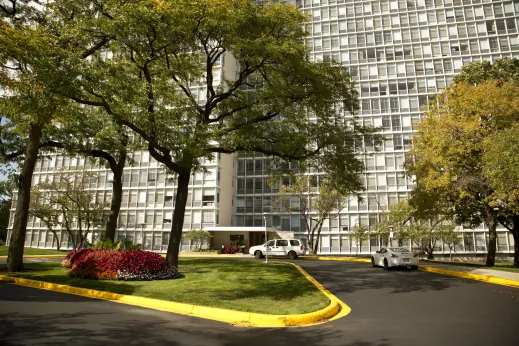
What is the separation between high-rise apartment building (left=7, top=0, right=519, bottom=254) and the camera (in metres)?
47.6

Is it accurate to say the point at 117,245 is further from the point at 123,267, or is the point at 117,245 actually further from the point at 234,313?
the point at 234,313

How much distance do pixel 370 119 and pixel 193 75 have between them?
3964cm

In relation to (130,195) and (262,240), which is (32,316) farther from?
(130,195)

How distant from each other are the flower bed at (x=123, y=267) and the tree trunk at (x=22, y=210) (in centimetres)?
403

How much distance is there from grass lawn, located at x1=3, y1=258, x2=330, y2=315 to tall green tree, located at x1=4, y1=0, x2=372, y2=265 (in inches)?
139

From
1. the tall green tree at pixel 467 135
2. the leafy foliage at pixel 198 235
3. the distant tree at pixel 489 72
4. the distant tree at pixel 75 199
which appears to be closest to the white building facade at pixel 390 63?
the leafy foliage at pixel 198 235

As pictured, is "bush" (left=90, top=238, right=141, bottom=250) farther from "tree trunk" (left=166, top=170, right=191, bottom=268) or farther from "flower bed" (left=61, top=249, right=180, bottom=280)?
"flower bed" (left=61, top=249, right=180, bottom=280)

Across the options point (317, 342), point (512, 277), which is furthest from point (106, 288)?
point (512, 277)

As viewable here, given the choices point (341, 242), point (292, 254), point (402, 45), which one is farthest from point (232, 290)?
point (402, 45)

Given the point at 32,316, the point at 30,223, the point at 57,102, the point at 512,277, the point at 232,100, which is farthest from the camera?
the point at 30,223

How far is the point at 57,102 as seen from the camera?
462 inches

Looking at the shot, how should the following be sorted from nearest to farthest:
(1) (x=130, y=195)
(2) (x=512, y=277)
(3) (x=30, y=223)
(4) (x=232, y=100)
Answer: (2) (x=512, y=277)
(4) (x=232, y=100)
(1) (x=130, y=195)
(3) (x=30, y=223)

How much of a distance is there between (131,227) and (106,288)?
40.7 metres

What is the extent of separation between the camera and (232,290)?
34.1 feet
